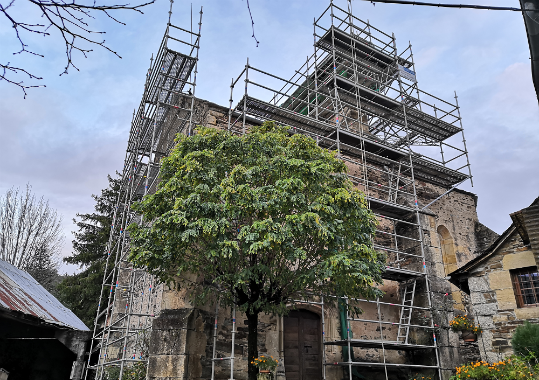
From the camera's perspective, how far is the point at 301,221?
7277 mm

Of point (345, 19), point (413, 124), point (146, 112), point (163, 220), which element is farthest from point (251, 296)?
point (345, 19)

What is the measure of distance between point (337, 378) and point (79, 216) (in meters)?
17.0

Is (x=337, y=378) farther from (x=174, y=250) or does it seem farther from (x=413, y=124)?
(x=413, y=124)

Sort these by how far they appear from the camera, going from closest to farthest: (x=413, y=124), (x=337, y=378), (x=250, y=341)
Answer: (x=250, y=341) < (x=337, y=378) < (x=413, y=124)

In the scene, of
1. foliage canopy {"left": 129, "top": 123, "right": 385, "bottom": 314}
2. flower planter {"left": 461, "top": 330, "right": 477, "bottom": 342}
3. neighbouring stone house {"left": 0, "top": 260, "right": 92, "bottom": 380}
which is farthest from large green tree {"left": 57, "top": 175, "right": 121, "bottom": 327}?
flower planter {"left": 461, "top": 330, "right": 477, "bottom": 342}

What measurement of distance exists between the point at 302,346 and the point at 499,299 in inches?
200

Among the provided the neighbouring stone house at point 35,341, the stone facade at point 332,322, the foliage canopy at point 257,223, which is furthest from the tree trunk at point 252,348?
the neighbouring stone house at point 35,341

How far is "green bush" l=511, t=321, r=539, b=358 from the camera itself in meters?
7.10

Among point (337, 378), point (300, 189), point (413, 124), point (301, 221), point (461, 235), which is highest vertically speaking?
point (413, 124)

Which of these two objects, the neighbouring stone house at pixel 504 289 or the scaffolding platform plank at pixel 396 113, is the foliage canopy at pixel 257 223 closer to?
the neighbouring stone house at pixel 504 289

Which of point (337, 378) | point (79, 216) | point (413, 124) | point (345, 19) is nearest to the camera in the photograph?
point (337, 378)

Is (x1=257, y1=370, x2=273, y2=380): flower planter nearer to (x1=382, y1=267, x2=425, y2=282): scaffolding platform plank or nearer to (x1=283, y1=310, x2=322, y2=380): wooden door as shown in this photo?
(x1=283, y1=310, x2=322, y2=380): wooden door

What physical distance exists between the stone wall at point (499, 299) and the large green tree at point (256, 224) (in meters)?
2.85

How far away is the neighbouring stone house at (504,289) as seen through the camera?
27.9 feet
